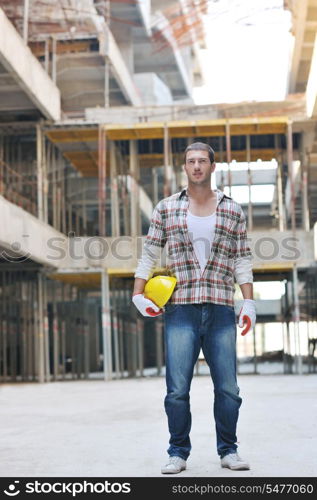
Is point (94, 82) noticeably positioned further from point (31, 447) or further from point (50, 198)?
point (31, 447)

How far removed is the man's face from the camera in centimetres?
575

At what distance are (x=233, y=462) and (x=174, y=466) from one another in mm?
395

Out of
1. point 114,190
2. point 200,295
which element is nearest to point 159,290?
point 200,295

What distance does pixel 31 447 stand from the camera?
24.2ft

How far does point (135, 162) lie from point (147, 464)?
67.8ft

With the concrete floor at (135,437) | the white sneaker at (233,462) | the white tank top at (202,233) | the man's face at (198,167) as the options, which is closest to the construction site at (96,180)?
the concrete floor at (135,437)

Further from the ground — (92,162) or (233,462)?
(92,162)

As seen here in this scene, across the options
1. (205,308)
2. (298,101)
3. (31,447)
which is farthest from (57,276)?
(205,308)

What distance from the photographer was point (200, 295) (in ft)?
18.8

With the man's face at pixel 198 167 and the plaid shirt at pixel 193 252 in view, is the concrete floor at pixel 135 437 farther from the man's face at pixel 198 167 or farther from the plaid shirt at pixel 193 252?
the man's face at pixel 198 167

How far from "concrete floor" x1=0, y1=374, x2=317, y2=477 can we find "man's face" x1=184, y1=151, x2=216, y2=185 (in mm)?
1879

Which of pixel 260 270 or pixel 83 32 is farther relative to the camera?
pixel 83 32

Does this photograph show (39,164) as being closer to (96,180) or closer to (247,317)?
(96,180)

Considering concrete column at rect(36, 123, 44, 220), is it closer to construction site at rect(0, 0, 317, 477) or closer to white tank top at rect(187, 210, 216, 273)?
construction site at rect(0, 0, 317, 477)
